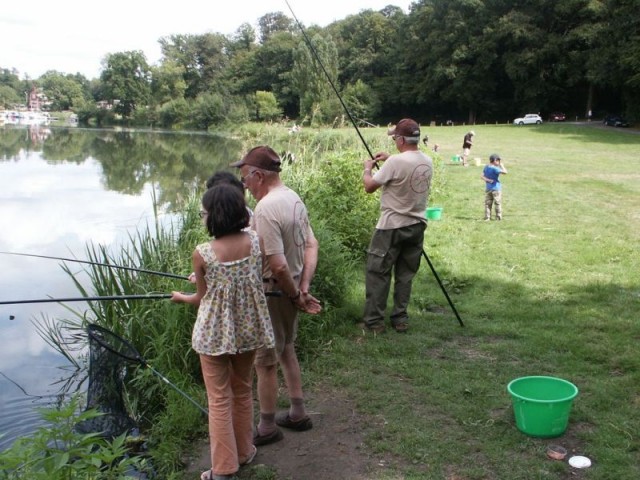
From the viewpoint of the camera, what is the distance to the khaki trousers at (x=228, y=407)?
2828 mm

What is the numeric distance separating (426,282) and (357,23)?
65.4 metres

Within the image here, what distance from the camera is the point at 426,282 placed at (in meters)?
6.39

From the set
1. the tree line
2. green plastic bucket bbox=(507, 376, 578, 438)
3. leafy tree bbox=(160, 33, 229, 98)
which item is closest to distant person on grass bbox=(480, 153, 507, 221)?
green plastic bucket bbox=(507, 376, 578, 438)

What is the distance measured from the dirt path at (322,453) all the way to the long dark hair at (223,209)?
4.29ft

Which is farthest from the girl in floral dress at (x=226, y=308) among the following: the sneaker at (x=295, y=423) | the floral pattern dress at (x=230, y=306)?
the sneaker at (x=295, y=423)

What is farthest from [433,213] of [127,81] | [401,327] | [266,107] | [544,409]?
[127,81]

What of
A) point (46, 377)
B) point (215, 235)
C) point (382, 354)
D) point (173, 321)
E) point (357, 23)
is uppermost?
point (357, 23)

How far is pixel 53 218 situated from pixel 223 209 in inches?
473

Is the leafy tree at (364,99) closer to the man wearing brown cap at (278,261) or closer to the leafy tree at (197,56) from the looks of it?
the leafy tree at (197,56)

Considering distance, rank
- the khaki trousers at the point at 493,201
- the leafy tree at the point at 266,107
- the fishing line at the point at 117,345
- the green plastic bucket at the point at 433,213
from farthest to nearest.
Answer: the leafy tree at the point at 266,107 → the khaki trousers at the point at 493,201 → the green plastic bucket at the point at 433,213 → the fishing line at the point at 117,345

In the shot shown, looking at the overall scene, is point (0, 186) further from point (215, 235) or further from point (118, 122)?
point (118, 122)

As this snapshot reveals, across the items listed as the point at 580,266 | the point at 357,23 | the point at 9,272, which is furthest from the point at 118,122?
the point at 580,266

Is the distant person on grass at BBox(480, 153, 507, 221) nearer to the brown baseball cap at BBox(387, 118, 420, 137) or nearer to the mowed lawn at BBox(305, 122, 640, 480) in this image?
the mowed lawn at BBox(305, 122, 640, 480)

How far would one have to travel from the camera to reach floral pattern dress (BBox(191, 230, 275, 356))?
271 cm
